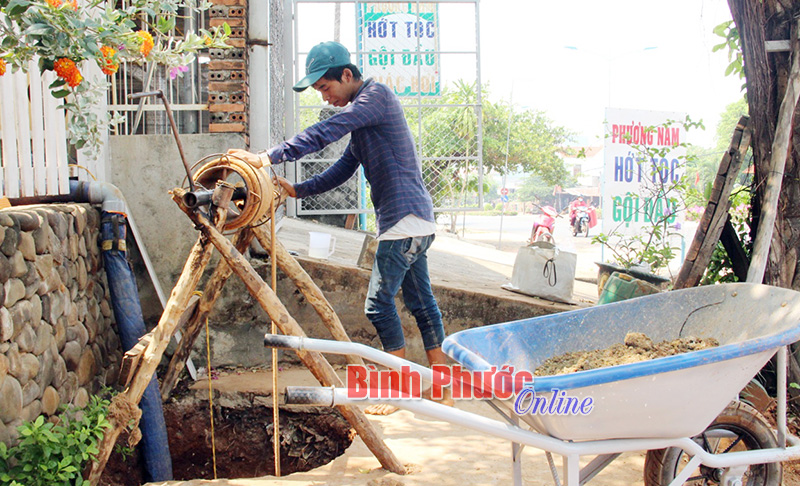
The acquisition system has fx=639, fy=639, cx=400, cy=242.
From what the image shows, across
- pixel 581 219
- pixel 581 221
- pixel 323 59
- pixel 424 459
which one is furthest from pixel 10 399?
pixel 581 221

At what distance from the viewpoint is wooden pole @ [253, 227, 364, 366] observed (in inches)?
137

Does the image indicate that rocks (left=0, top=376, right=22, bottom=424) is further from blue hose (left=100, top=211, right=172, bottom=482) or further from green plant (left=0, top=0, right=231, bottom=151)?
green plant (left=0, top=0, right=231, bottom=151)

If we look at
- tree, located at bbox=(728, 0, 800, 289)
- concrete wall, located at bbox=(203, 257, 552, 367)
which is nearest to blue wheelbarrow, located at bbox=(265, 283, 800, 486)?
tree, located at bbox=(728, 0, 800, 289)

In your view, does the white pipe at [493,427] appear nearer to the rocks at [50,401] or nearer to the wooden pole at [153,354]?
the wooden pole at [153,354]

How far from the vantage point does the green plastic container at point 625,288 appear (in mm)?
4531

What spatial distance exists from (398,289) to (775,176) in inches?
92.8

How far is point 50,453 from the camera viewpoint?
8.91 ft

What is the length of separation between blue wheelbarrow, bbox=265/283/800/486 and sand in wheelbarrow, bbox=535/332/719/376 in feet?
0.34

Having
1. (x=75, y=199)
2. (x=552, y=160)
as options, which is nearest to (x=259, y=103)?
(x=75, y=199)

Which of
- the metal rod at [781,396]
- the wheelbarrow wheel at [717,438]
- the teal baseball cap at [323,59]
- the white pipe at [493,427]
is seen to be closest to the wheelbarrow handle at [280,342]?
the white pipe at [493,427]

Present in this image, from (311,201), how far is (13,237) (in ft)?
18.6

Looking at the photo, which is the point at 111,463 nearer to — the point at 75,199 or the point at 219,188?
the point at 75,199

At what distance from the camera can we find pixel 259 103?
5.12 m

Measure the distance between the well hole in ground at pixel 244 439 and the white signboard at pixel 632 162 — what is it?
3.85 metres
